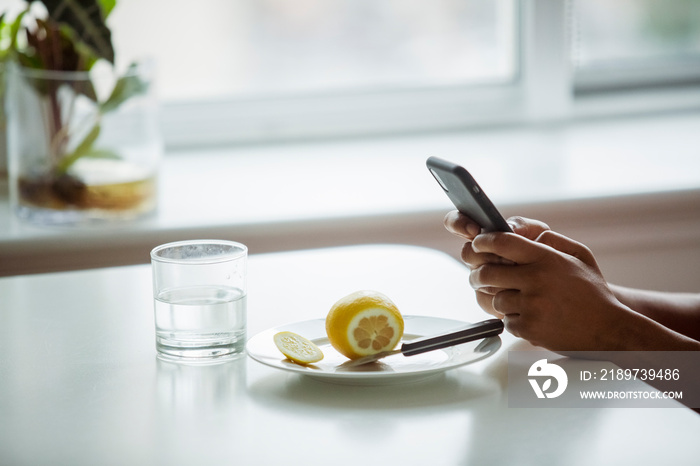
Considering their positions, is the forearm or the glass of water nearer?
the glass of water

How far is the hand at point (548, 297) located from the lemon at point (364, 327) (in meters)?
0.12

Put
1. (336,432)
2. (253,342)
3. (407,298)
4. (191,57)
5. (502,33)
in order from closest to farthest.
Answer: (336,432) → (253,342) → (407,298) → (191,57) → (502,33)

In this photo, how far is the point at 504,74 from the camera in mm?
2107

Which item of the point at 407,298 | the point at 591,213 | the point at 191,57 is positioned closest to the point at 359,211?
the point at 591,213

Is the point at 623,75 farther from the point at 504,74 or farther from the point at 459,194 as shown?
the point at 459,194

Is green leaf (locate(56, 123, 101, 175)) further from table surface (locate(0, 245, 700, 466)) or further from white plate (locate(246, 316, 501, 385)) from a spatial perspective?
white plate (locate(246, 316, 501, 385))

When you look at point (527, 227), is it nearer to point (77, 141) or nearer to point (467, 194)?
point (467, 194)

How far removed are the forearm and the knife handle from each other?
0.27 metres

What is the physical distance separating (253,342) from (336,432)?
0.56 feet

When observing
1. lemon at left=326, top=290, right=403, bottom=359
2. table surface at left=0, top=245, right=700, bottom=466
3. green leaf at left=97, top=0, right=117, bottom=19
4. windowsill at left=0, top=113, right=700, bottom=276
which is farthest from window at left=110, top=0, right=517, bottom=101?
lemon at left=326, top=290, right=403, bottom=359

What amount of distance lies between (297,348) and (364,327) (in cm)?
6

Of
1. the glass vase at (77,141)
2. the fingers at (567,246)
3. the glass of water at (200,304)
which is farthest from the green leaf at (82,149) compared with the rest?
the fingers at (567,246)

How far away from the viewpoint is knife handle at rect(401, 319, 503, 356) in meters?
0.75

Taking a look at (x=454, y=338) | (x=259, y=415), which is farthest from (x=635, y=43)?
(x=259, y=415)
